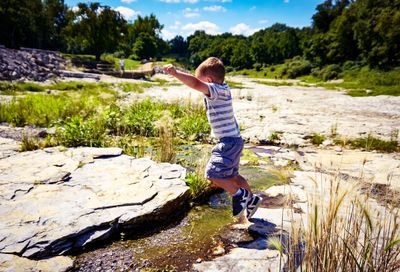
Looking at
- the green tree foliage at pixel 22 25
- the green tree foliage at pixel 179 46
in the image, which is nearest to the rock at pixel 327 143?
the green tree foliage at pixel 22 25

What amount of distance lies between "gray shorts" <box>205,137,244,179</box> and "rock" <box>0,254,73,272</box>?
1742 millimetres

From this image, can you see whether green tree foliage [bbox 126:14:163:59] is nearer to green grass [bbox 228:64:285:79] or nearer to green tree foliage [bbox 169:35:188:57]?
green grass [bbox 228:64:285:79]

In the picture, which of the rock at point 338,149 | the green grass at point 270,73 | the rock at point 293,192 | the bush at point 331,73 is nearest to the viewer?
the rock at point 293,192

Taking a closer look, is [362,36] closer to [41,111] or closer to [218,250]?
[41,111]

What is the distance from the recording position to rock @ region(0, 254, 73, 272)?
287cm

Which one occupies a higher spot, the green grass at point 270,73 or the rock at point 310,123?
the green grass at point 270,73

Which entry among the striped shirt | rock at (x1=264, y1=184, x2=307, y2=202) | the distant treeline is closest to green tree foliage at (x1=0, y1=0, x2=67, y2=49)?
the distant treeline

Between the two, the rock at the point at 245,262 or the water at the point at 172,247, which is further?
the water at the point at 172,247

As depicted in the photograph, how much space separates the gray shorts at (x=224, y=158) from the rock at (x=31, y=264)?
174 cm

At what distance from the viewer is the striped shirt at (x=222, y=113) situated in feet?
12.2

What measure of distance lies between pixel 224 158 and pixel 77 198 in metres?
1.89

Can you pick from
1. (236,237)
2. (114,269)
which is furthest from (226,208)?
(114,269)

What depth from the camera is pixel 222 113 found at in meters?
3.80

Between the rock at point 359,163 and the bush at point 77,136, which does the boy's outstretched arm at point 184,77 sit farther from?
the bush at point 77,136
